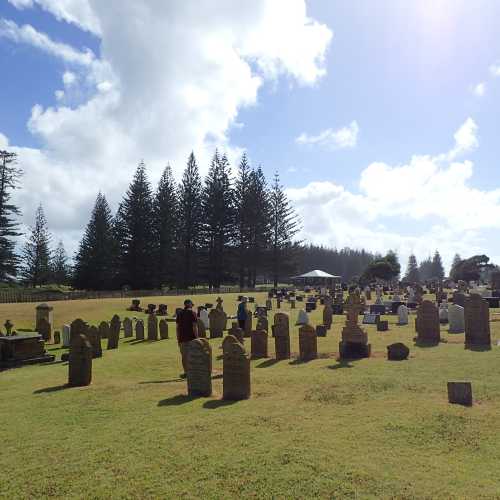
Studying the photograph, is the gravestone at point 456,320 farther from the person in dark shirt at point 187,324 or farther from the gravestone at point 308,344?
the person in dark shirt at point 187,324

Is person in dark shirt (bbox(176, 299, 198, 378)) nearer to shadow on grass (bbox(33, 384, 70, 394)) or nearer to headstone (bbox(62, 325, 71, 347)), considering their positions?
shadow on grass (bbox(33, 384, 70, 394))

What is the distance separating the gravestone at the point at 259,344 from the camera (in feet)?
45.4

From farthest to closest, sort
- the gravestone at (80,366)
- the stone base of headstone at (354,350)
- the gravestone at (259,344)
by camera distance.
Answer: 1. the gravestone at (259,344)
2. the stone base of headstone at (354,350)
3. the gravestone at (80,366)

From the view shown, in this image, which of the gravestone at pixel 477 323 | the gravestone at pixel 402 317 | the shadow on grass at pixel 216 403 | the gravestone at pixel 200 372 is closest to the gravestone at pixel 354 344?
the gravestone at pixel 477 323

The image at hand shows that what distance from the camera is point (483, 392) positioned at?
8.19 m

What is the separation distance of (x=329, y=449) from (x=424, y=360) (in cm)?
677

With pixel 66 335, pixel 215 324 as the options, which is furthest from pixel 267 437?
pixel 66 335

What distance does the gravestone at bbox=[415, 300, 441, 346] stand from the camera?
48.7 feet

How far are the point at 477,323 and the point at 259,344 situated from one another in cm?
667

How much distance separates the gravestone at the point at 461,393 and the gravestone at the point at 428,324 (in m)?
7.49

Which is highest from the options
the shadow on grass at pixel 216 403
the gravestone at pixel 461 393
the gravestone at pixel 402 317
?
the gravestone at pixel 402 317

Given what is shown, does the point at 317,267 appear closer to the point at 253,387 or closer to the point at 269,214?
the point at 269,214

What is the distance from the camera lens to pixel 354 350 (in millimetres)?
12602

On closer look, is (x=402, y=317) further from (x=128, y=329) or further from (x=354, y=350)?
(x=128, y=329)
